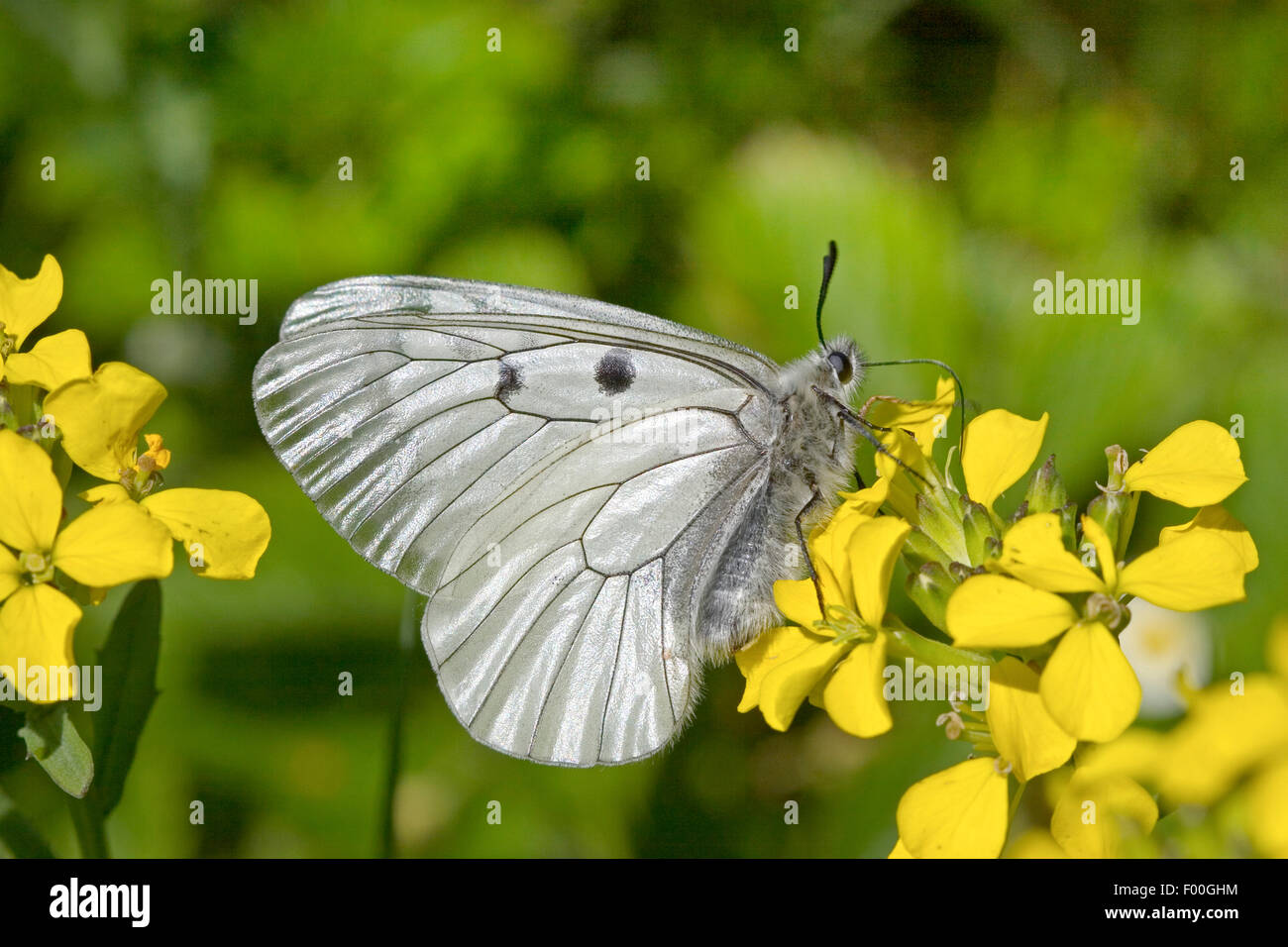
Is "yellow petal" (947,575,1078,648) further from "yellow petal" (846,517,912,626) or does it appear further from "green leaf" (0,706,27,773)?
"green leaf" (0,706,27,773)

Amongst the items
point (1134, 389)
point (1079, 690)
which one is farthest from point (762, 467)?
point (1134, 389)

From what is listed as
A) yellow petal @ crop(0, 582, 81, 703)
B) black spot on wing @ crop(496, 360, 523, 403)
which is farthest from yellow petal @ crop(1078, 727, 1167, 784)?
yellow petal @ crop(0, 582, 81, 703)

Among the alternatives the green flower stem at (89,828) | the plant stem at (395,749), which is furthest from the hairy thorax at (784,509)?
the green flower stem at (89,828)

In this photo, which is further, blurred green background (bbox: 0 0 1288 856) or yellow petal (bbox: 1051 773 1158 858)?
blurred green background (bbox: 0 0 1288 856)

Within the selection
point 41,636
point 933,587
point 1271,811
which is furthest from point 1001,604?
point 41,636

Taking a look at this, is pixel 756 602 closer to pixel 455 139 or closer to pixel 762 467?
pixel 762 467
